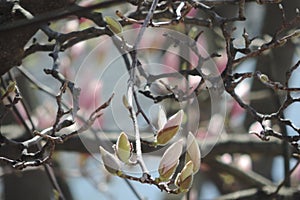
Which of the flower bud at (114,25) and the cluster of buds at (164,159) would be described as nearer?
the cluster of buds at (164,159)

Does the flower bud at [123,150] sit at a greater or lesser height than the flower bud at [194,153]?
greater

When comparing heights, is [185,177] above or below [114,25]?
below

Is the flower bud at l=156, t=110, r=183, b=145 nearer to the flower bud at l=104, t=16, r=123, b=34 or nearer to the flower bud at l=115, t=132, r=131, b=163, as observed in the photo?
the flower bud at l=115, t=132, r=131, b=163

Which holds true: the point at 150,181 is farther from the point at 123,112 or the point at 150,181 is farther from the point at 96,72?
the point at 96,72

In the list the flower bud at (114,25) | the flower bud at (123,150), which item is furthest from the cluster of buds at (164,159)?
the flower bud at (114,25)

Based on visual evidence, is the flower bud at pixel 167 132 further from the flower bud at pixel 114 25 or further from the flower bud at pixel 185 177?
the flower bud at pixel 114 25

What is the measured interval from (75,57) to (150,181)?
1469mm

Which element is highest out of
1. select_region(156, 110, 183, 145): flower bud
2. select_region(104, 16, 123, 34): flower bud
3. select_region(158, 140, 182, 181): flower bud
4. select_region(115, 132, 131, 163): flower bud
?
select_region(104, 16, 123, 34): flower bud

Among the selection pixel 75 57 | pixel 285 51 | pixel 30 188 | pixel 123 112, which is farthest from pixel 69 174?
pixel 123 112

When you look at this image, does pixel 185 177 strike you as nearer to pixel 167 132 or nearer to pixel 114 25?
pixel 167 132

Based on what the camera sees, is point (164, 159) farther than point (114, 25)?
No

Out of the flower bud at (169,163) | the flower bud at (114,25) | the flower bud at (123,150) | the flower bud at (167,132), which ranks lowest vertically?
the flower bud at (169,163)

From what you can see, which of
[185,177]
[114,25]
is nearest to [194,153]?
[185,177]

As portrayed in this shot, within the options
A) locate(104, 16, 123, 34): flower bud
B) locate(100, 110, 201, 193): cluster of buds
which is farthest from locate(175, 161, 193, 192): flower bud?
locate(104, 16, 123, 34): flower bud
